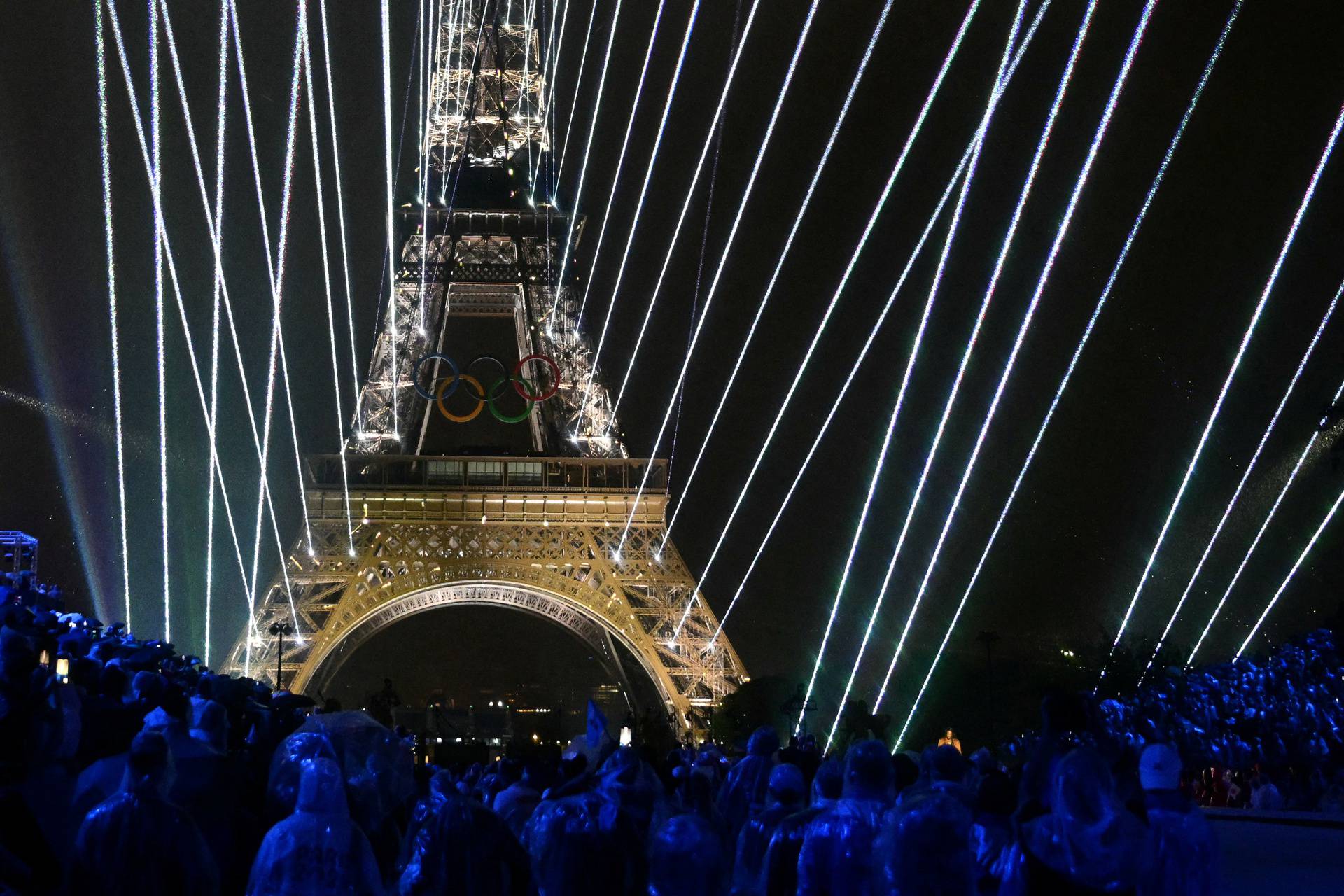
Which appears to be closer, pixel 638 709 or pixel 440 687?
pixel 638 709

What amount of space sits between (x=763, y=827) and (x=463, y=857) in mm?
1552

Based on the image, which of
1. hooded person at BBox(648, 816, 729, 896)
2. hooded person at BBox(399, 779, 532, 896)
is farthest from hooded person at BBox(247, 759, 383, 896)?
hooded person at BBox(648, 816, 729, 896)

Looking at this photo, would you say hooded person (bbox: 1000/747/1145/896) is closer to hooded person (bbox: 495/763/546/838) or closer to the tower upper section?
hooded person (bbox: 495/763/546/838)

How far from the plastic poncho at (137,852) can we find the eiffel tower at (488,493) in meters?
29.0

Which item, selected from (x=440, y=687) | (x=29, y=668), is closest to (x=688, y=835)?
(x=29, y=668)

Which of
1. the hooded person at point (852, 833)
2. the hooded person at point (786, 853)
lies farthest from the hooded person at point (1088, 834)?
the hooded person at point (786, 853)

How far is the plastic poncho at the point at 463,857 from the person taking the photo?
17.1ft

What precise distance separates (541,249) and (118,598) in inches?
569

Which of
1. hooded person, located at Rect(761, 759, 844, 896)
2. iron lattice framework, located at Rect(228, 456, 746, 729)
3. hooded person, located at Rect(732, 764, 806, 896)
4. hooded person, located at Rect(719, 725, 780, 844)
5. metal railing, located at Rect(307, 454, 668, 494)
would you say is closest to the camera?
hooded person, located at Rect(761, 759, 844, 896)

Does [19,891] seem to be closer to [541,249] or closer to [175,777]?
[175,777]

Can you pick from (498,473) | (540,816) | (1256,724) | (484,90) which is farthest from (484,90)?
(540,816)

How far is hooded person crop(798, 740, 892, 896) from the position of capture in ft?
17.1

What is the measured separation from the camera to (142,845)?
A: 186 inches

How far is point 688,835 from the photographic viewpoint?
226 inches
